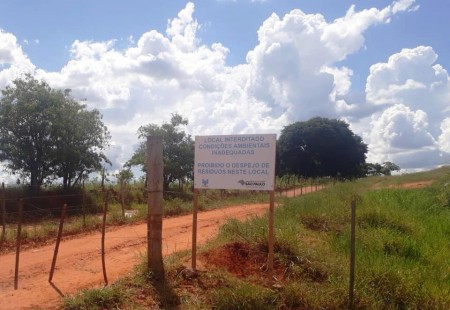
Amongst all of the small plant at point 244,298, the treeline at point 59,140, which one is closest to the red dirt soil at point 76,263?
the small plant at point 244,298

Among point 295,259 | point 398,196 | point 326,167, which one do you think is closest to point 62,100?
point 398,196

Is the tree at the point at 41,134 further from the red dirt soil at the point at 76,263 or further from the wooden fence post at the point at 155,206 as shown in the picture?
the wooden fence post at the point at 155,206

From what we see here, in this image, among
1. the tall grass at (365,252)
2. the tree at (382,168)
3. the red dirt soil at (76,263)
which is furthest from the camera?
the tree at (382,168)

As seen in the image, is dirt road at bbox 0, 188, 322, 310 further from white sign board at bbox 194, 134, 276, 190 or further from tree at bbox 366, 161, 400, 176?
tree at bbox 366, 161, 400, 176

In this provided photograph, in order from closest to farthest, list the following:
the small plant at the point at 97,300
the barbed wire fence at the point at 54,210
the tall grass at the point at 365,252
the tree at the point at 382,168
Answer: the small plant at the point at 97,300, the tall grass at the point at 365,252, the barbed wire fence at the point at 54,210, the tree at the point at 382,168

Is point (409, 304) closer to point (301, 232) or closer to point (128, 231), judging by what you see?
point (301, 232)

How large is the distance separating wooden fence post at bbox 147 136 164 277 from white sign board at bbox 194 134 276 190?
67 centimetres

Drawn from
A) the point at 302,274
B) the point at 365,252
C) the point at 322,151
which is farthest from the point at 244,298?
the point at 322,151

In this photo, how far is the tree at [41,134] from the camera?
2230 centimetres

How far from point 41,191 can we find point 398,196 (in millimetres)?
16352

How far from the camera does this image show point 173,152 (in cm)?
2719

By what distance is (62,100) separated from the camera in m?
23.8

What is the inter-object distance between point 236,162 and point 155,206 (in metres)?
1.36

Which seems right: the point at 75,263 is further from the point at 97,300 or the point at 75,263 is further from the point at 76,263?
the point at 97,300
